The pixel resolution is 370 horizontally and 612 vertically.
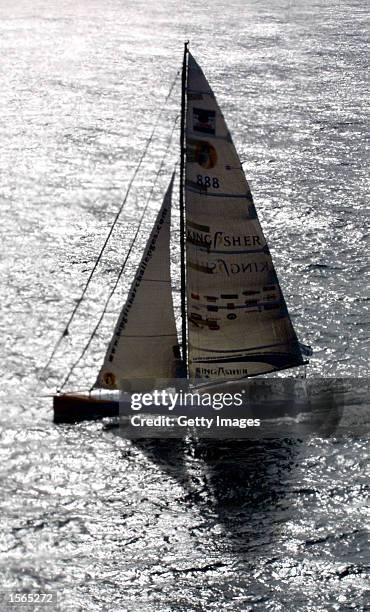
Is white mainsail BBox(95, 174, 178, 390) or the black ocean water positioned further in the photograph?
white mainsail BBox(95, 174, 178, 390)

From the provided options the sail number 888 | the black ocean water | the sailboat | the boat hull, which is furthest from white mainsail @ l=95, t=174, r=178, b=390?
the black ocean water

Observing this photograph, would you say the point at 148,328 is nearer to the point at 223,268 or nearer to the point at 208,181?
the point at 223,268

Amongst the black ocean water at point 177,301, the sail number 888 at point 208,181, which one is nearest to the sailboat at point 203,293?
the sail number 888 at point 208,181

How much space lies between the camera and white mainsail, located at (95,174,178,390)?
185 feet

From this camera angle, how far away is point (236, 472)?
57.5 m

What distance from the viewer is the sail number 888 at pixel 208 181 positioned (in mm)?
53719

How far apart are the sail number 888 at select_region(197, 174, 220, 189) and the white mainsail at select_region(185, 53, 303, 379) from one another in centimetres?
5

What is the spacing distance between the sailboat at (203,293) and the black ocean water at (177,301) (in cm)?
435

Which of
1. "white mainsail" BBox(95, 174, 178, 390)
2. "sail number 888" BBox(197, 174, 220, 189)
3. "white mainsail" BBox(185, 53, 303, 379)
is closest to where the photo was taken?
"white mainsail" BBox(185, 53, 303, 379)

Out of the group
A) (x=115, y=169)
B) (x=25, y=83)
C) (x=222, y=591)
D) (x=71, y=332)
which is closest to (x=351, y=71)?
(x=25, y=83)

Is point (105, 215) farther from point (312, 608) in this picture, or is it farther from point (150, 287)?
point (312, 608)

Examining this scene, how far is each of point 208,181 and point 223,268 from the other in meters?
Answer: 4.99

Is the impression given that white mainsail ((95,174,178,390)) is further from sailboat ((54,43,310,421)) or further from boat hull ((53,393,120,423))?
boat hull ((53,393,120,423))

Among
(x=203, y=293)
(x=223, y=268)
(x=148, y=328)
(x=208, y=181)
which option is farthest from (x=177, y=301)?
(x=208, y=181)
